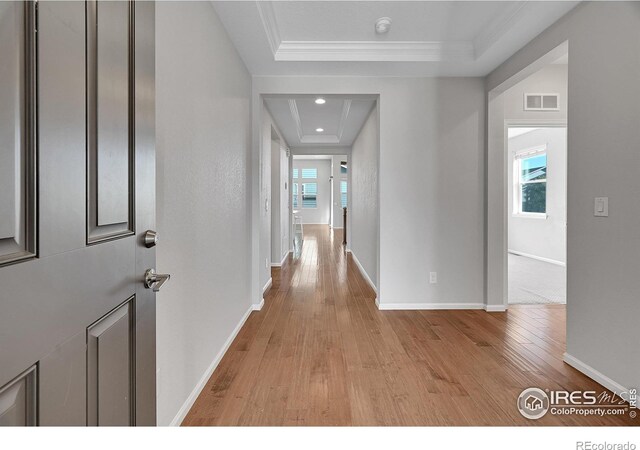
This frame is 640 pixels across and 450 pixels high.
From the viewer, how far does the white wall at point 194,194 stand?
4.69 ft

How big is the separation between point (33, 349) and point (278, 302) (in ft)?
10.3

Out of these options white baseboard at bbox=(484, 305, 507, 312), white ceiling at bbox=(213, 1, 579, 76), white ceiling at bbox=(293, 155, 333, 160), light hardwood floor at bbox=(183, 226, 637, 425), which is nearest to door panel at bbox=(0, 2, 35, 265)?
light hardwood floor at bbox=(183, 226, 637, 425)

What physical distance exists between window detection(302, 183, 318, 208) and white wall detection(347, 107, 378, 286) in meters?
6.83

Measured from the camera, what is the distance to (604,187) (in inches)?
75.7

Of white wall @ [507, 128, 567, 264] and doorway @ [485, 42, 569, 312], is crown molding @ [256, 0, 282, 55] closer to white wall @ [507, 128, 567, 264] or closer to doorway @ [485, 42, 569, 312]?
doorway @ [485, 42, 569, 312]

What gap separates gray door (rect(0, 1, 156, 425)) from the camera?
50cm

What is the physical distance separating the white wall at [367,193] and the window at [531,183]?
3.76 metres

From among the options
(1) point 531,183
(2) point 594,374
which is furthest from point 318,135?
(2) point 594,374

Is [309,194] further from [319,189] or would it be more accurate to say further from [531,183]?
[531,183]

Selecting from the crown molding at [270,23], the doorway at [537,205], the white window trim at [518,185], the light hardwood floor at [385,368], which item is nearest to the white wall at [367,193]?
the light hardwood floor at [385,368]

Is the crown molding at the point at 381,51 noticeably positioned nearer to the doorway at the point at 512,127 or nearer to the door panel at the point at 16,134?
the doorway at the point at 512,127

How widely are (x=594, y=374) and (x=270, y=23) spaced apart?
3.37m

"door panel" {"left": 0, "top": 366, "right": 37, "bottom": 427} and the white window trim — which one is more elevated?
the white window trim
